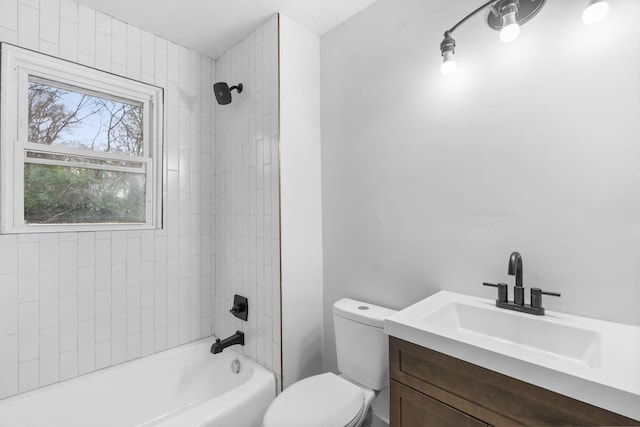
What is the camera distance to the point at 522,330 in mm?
1058

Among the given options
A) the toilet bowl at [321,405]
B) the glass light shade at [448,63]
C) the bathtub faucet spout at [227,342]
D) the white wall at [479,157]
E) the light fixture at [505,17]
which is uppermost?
the light fixture at [505,17]

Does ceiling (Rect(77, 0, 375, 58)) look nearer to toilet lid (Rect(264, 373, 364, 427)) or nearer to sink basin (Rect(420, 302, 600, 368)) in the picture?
sink basin (Rect(420, 302, 600, 368))

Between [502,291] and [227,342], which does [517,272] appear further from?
[227,342]

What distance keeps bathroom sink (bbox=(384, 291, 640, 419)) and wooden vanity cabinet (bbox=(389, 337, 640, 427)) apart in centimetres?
3

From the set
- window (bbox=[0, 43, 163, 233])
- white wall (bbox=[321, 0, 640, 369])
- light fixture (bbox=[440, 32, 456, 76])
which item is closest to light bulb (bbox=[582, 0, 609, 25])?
white wall (bbox=[321, 0, 640, 369])

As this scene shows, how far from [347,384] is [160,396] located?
123cm

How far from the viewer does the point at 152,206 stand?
1.96 meters

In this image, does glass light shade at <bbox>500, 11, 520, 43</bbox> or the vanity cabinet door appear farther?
glass light shade at <bbox>500, 11, 520, 43</bbox>

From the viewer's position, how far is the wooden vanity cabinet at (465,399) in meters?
0.69

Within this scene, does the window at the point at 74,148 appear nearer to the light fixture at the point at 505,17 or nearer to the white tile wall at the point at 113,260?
the white tile wall at the point at 113,260

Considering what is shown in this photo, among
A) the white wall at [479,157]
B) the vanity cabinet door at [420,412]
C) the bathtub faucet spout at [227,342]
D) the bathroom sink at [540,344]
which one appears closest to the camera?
the bathroom sink at [540,344]

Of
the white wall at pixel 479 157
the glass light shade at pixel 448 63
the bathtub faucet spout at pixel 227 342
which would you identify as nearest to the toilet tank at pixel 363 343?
the white wall at pixel 479 157

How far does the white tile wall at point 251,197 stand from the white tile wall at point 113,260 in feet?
0.47

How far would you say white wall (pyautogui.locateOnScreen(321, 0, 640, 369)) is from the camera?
996mm
